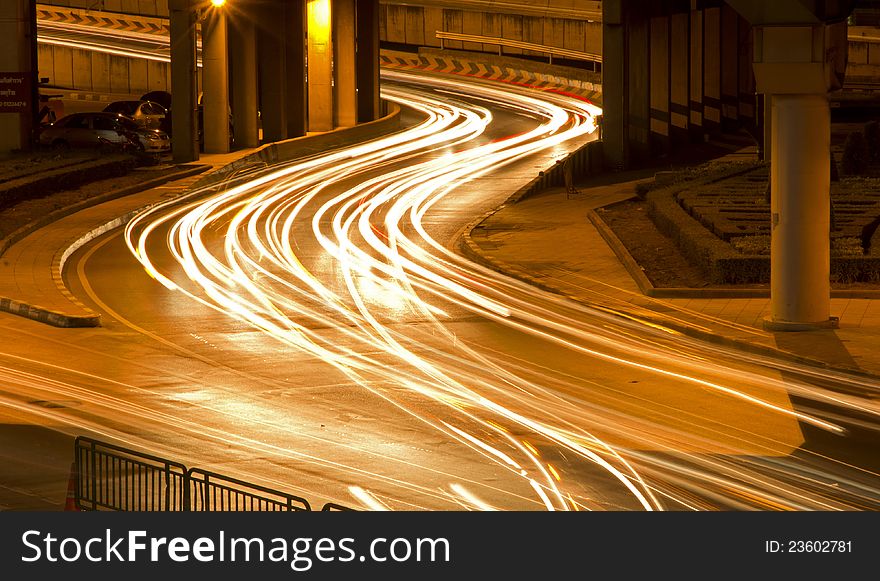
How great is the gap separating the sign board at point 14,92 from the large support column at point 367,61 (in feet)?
44.9

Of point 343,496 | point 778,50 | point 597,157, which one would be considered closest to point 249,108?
point 597,157

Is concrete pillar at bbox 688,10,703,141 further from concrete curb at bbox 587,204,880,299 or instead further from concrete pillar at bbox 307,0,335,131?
concrete curb at bbox 587,204,880,299

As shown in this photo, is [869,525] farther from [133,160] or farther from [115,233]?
[133,160]

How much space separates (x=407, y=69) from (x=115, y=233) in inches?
1461

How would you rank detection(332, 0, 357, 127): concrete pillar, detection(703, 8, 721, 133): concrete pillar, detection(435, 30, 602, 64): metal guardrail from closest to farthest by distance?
1. detection(703, 8, 721, 133): concrete pillar
2. detection(332, 0, 357, 127): concrete pillar
3. detection(435, 30, 602, 64): metal guardrail

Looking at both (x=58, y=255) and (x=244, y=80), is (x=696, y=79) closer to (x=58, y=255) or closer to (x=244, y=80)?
(x=244, y=80)

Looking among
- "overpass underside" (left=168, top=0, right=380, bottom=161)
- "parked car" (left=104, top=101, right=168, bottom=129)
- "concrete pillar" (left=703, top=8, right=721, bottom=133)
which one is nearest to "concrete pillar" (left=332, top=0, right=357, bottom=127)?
"overpass underside" (left=168, top=0, right=380, bottom=161)

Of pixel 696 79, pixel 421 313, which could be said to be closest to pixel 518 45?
pixel 696 79

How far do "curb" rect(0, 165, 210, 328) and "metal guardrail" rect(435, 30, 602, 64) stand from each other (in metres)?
29.3

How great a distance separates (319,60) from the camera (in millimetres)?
49156

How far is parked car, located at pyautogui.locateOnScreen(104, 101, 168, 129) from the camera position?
146 ft

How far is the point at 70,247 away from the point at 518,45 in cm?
4150

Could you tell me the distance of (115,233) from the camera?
29.1 m

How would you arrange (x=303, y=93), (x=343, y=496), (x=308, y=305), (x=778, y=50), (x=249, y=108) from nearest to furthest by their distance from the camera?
(x=343, y=496) → (x=778, y=50) → (x=308, y=305) → (x=249, y=108) → (x=303, y=93)
